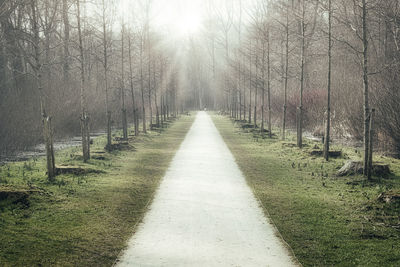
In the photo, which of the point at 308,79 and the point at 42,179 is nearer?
the point at 42,179

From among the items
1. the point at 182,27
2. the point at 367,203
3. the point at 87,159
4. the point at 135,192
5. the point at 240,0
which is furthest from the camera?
the point at 182,27

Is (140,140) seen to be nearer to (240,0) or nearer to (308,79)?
(308,79)

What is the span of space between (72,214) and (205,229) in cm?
277

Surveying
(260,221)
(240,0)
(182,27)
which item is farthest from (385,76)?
(182,27)

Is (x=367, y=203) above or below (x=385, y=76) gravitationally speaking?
below

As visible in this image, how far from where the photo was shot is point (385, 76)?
16391mm

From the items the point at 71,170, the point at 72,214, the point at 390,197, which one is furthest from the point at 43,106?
the point at 390,197

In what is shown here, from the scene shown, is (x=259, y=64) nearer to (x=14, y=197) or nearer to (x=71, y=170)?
(x=71, y=170)

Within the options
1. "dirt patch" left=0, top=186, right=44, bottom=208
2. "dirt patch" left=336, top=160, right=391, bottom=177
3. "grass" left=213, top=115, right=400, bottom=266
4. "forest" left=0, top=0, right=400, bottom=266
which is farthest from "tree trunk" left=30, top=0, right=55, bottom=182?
"dirt patch" left=336, top=160, right=391, bottom=177

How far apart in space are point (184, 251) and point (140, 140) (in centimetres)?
1679

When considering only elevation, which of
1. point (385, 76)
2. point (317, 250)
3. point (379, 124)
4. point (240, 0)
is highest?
point (240, 0)

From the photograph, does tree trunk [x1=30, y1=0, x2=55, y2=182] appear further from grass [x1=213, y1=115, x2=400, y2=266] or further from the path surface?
grass [x1=213, y1=115, x2=400, y2=266]

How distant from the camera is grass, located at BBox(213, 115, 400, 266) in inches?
243

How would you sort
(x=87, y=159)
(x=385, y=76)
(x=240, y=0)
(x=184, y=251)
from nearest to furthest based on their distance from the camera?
(x=184, y=251) < (x=87, y=159) < (x=385, y=76) < (x=240, y=0)
